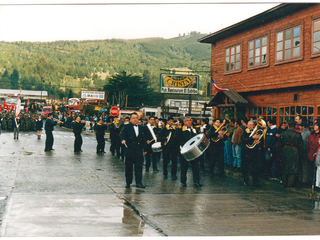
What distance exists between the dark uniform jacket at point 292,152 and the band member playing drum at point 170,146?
3088 millimetres

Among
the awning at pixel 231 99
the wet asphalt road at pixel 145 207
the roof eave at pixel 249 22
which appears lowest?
the wet asphalt road at pixel 145 207

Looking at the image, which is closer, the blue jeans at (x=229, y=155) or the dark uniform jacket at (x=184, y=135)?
the dark uniform jacket at (x=184, y=135)

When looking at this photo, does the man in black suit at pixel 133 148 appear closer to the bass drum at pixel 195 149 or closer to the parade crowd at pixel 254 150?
the parade crowd at pixel 254 150

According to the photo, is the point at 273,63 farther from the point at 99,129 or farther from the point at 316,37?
the point at 99,129

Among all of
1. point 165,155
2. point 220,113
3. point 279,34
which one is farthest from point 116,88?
point 165,155

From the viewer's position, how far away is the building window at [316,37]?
53.2 ft

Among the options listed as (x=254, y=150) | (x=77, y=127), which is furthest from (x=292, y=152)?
(x=77, y=127)

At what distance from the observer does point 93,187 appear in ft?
31.7

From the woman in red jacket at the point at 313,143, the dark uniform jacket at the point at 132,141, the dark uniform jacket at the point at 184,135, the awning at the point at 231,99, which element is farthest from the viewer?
the awning at the point at 231,99

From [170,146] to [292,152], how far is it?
3712 millimetres

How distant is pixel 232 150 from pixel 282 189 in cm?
461

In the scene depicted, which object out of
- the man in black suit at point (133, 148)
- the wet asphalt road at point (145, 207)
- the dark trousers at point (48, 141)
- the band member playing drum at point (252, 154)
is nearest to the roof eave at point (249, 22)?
the band member playing drum at point (252, 154)

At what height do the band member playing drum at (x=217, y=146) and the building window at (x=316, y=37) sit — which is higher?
the building window at (x=316, y=37)

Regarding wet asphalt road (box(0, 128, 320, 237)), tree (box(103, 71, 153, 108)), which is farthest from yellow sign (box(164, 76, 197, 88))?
tree (box(103, 71, 153, 108))
